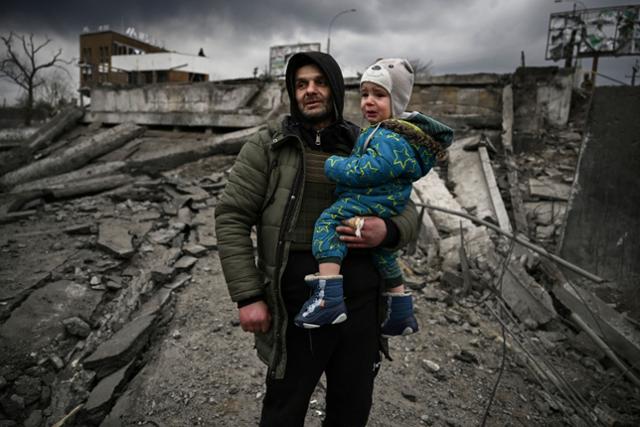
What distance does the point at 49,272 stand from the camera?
402 cm

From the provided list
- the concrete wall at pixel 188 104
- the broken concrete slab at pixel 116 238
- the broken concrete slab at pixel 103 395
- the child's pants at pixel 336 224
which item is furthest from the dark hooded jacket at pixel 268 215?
the concrete wall at pixel 188 104

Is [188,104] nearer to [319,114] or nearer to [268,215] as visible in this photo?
[319,114]

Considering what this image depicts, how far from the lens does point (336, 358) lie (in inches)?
64.0

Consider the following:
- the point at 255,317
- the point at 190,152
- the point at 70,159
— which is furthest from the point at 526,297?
the point at 70,159

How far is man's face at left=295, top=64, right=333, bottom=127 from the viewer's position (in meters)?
1.62

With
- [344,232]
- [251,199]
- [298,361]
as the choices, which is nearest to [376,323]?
[298,361]

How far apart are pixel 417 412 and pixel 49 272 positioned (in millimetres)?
4203

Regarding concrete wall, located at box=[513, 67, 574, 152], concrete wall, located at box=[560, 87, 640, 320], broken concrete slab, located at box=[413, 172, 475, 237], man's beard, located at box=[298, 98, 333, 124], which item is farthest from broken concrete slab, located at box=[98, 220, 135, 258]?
concrete wall, located at box=[513, 67, 574, 152]

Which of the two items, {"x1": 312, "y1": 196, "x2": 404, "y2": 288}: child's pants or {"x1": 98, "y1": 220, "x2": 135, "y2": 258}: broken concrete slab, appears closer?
{"x1": 312, "y1": 196, "x2": 404, "y2": 288}: child's pants

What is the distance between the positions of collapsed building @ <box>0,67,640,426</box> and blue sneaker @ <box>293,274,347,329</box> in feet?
5.94

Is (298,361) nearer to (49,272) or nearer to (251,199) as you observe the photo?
(251,199)

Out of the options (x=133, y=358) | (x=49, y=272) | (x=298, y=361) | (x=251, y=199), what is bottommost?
(x=133, y=358)

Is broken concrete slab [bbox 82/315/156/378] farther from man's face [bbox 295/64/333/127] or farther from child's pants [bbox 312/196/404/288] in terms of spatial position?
man's face [bbox 295/64/333/127]

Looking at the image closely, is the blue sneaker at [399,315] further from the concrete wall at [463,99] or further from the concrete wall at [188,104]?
the concrete wall at [188,104]
